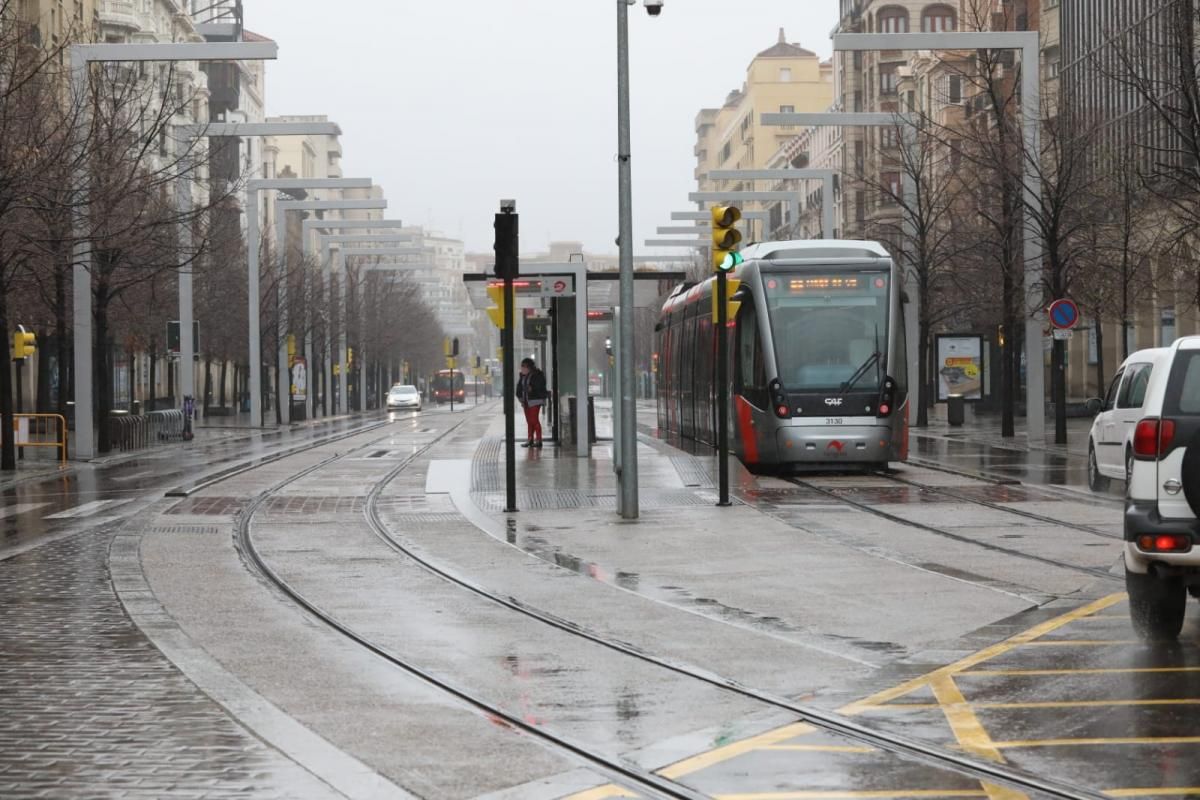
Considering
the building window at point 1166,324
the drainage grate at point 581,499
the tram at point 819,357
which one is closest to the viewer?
the drainage grate at point 581,499

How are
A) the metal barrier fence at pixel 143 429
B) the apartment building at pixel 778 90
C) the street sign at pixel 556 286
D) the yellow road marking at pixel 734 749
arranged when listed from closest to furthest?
the yellow road marking at pixel 734 749, the street sign at pixel 556 286, the metal barrier fence at pixel 143 429, the apartment building at pixel 778 90

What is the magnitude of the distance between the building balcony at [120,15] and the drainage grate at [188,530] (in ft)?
236

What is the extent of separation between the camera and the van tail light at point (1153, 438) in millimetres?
10992

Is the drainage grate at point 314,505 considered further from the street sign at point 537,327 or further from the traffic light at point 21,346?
the traffic light at point 21,346

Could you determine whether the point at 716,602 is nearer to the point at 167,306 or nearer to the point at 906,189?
the point at 906,189

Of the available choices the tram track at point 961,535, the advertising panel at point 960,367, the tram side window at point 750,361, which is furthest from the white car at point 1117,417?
the advertising panel at point 960,367

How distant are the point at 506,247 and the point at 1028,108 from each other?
21.2 metres

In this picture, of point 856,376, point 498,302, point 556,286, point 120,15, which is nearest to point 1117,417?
point 856,376

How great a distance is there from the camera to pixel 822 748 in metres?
8.44

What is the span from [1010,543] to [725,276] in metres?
5.80

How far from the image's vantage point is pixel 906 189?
55750 millimetres

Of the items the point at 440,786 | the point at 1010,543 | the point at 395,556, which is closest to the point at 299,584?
the point at 395,556

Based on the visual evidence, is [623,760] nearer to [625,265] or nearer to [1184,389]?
[1184,389]

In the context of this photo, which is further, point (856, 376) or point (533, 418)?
point (533, 418)
